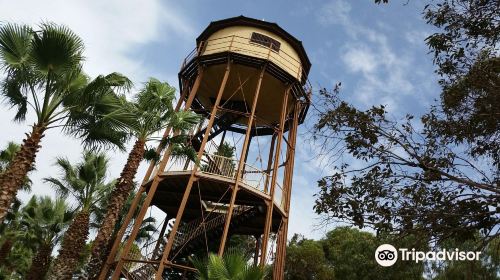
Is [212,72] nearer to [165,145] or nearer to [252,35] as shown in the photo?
[252,35]

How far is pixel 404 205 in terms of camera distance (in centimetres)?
859

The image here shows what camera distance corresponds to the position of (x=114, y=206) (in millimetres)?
12898

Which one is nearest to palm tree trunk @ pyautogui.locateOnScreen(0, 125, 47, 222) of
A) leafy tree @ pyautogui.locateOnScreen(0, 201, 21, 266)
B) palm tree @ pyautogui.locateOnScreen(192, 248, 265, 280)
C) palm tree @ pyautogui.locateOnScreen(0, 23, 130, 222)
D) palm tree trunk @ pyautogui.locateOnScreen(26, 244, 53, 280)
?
palm tree @ pyautogui.locateOnScreen(0, 23, 130, 222)

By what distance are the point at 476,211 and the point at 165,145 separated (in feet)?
33.6

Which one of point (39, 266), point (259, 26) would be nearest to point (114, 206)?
point (39, 266)

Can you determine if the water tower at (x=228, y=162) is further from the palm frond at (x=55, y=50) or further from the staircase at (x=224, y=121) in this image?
the palm frond at (x=55, y=50)

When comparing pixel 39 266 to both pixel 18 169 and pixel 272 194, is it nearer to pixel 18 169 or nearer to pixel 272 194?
pixel 272 194

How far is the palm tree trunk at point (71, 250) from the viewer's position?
13.2 metres

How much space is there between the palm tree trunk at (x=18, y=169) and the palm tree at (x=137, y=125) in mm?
2319

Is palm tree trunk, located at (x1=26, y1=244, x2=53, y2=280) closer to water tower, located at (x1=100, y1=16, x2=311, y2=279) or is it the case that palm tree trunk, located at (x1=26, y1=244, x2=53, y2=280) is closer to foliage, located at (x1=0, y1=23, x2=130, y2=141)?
water tower, located at (x1=100, y1=16, x2=311, y2=279)

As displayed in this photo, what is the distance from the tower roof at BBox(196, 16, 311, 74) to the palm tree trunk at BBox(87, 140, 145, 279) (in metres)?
7.93

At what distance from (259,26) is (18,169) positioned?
40.5 ft

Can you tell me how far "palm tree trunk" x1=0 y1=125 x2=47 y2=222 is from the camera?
29.2 feet

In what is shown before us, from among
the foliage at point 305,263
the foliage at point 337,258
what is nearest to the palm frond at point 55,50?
the foliage at point 337,258
